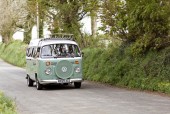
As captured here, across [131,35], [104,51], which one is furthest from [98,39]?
[131,35]

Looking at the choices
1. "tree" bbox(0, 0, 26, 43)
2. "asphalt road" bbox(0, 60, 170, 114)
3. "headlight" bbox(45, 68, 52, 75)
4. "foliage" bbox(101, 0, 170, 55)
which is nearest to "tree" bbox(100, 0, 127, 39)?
"foliage" bbox(101, 0, 170, 55)

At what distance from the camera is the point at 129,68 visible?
70.4ft

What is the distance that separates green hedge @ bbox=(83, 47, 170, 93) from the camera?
18.6m

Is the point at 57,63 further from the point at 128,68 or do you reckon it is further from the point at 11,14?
the point at 11,14

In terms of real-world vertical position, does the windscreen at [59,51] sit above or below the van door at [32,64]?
above

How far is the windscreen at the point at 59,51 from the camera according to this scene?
67.6 feet

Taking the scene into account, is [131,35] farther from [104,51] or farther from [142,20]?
[104,51]

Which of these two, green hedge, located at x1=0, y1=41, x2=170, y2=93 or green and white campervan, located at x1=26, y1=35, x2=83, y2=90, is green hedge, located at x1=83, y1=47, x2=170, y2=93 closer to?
green hedge, located at x1=0, y1=41, x2=170, y2=93

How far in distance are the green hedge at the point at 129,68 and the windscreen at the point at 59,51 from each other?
2.55 metres

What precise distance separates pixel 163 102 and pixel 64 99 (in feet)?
12.0

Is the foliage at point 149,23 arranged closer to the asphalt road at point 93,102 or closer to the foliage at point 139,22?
the foliage at point 139,22

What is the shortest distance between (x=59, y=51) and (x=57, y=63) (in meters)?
0.76

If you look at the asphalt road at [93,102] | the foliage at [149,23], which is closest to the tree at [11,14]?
the foliage at [149,23]

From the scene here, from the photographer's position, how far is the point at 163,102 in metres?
15.1
